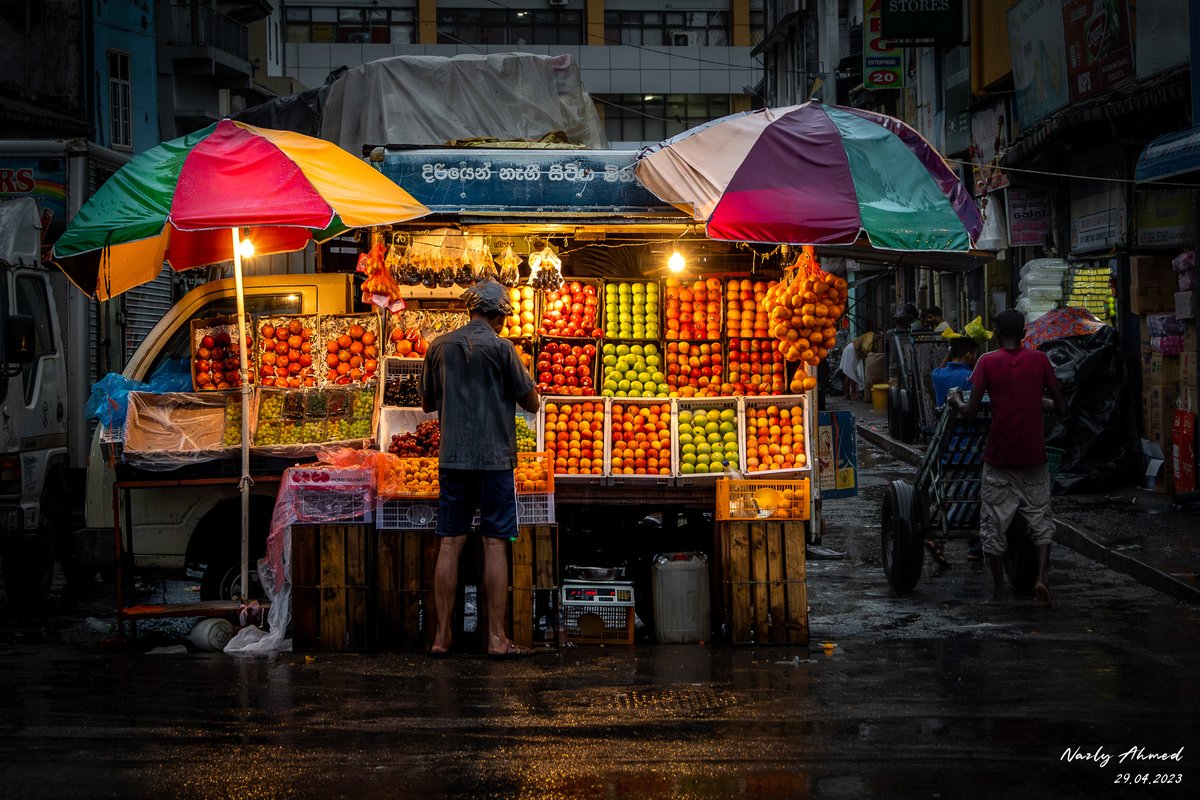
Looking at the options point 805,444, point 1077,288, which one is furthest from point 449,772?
point 1077,288

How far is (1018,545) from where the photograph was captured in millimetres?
10375

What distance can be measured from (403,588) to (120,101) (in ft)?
97.8

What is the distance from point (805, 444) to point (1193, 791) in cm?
459

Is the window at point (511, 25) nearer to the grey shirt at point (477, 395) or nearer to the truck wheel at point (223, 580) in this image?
the truck wheel at point (223, 580)

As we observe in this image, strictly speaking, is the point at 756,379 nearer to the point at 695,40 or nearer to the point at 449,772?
the point at 449,772

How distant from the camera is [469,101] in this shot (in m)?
15.6

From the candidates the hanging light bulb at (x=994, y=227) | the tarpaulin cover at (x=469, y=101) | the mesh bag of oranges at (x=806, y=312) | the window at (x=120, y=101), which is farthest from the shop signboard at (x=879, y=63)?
the mesh bag of oranges at (x=806, y=312)

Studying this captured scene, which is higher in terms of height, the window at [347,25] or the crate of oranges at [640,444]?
the window at [347,25]

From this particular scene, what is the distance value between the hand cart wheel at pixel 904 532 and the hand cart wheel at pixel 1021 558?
0.64 m

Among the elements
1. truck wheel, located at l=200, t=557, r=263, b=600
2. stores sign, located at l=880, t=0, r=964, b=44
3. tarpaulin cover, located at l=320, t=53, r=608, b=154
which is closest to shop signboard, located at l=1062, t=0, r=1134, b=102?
tarpaulin cover, located at l=320, t=53, r=608, b=154

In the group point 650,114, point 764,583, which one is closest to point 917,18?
point 764,583

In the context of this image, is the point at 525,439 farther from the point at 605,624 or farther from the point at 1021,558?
the point at 1021,558

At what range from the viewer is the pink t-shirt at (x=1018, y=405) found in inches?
387

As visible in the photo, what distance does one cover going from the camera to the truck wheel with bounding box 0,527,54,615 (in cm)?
1014
